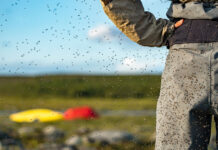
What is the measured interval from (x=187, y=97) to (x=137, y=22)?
475mm

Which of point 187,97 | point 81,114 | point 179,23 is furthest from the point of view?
point 81,114

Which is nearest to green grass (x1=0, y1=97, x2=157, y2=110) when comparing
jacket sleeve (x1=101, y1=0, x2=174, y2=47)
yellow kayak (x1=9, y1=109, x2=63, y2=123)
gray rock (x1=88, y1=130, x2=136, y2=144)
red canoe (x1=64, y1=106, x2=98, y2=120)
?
red canoe (x1=64, y1=106, x2=98, y2=120)

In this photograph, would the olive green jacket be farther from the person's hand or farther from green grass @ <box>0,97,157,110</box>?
green grass @ <box>0,97,157,110</box>

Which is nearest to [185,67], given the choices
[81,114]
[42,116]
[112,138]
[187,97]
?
[187,97]

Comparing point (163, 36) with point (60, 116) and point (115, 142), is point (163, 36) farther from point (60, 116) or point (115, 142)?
point (60, 116)

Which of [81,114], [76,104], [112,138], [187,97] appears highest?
[187,97]

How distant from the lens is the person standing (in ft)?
7.39

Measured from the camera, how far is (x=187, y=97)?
2266 mm

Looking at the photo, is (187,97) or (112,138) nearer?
(187,97)

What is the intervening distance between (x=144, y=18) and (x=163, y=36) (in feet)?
0.47

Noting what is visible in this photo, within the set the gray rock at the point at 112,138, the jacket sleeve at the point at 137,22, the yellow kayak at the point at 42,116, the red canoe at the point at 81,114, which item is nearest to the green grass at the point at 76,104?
the red canoe at the point at 81,114

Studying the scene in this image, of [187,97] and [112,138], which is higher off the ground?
[187,97]

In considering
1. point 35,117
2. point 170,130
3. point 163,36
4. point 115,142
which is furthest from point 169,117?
point 35,117

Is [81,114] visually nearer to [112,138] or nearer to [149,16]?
[112,138]
